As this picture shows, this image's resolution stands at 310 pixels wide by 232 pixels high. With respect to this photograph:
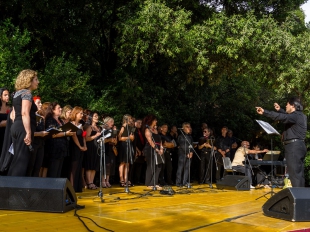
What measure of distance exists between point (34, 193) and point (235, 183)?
7.13 m

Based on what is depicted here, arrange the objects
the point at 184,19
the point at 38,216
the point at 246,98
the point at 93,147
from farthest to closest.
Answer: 1. the point at 246,98
2. the point at 184,19
3. the point at 93,147
4. the point at 38,216

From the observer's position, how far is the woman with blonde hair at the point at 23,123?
667cm

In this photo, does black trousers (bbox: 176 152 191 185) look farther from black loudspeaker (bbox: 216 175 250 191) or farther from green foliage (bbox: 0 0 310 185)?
green foliage (bbox: 0 0 310 185)

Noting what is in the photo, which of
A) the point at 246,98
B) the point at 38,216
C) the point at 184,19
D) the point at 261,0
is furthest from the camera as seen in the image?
the point at 246,98

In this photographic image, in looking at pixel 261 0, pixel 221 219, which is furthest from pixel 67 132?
pixel 261 0

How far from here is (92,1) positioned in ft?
51.5

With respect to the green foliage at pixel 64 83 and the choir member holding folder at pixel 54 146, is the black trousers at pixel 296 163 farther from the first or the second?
the green foliage at pixel 64 83

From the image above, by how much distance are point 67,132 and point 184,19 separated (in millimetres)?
6297

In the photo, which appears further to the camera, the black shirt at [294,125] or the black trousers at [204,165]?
the black trousers at [204,165]

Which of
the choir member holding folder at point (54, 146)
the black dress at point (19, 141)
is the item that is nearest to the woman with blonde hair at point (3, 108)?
the choir member holding folder at point (54, 146)

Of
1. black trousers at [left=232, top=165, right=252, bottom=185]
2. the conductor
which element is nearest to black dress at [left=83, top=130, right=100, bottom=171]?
the conductor

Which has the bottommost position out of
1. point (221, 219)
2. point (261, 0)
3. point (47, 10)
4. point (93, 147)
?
point (221, 219)

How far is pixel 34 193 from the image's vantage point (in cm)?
651

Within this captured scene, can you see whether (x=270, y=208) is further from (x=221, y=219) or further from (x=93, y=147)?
(x=93, y=147)
